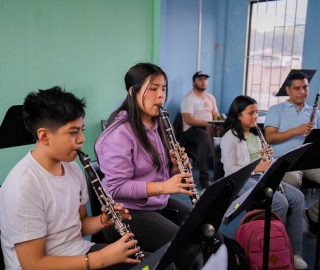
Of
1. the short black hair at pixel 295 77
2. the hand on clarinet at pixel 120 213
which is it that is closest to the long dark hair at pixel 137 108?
the hand on clarinet at pixel 120 213

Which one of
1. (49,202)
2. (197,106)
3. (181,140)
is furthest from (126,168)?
(197,106)

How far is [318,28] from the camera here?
4.17m

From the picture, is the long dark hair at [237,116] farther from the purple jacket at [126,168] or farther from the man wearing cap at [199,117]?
the man wearing cap at [199,117]

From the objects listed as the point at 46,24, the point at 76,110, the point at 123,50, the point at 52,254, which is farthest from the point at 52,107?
the point at 123,50

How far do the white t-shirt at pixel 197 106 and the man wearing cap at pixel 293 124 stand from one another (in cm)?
149

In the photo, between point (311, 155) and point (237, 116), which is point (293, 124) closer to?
point (237, 116)

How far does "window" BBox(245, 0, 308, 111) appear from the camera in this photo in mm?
4473

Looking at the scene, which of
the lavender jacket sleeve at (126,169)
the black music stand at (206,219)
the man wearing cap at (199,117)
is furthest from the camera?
the man wearing cap at (199,117)

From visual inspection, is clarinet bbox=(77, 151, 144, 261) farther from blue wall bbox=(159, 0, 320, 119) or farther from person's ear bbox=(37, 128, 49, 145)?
blue wall bbox=(159, 0, 320, 119)

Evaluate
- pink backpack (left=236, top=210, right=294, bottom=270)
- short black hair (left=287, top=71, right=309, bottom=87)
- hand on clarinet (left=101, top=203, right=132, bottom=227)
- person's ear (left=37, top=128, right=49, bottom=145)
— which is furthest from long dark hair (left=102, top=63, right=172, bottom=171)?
short black hair (left=287, top=71, right=309, bottom=87)

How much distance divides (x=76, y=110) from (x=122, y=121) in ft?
1.64

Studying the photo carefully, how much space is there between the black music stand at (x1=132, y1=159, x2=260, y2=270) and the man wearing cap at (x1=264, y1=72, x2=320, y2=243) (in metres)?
1.59

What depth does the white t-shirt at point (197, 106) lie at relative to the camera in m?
4.27

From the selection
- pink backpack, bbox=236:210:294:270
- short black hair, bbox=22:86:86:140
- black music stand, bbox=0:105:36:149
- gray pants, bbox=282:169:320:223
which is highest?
short black hair, bbox=22:86:86:140
